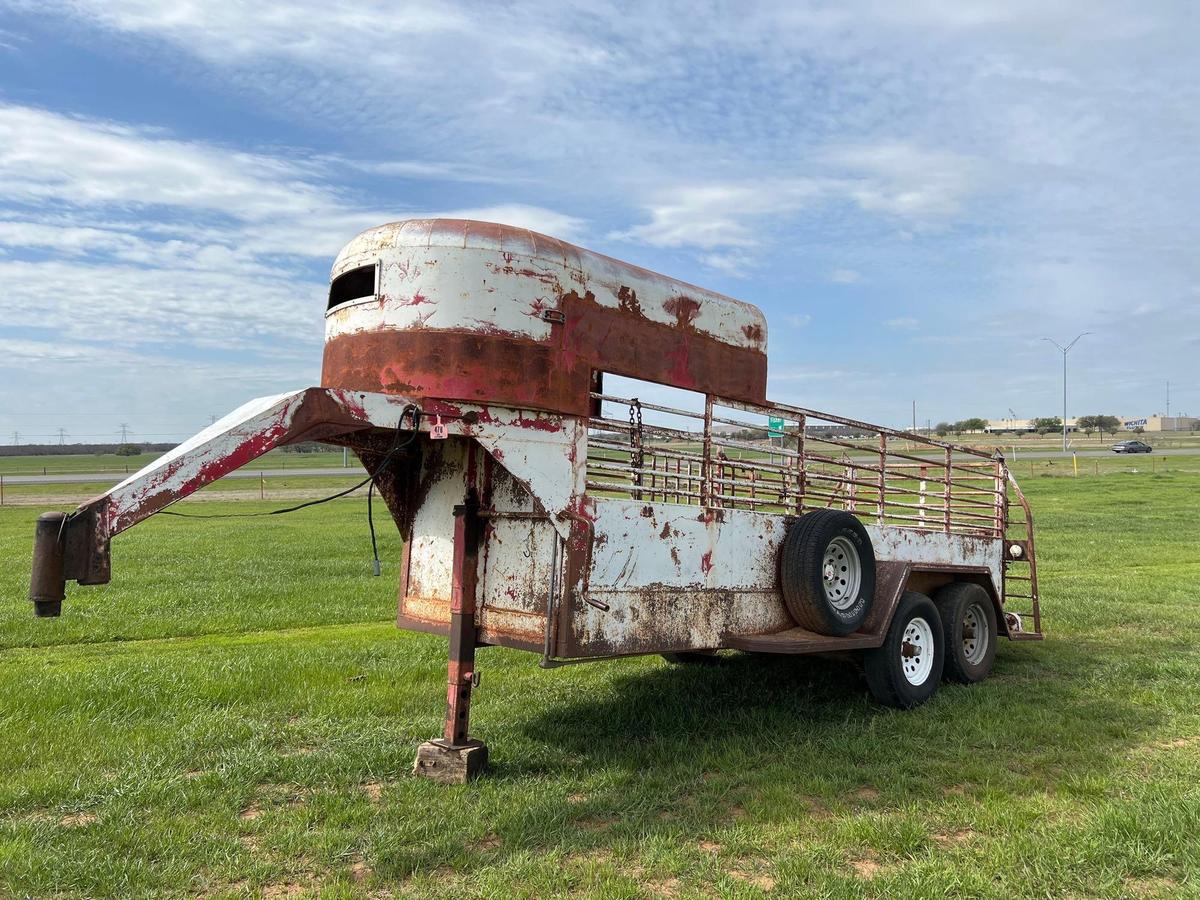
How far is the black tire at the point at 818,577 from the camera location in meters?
6.66

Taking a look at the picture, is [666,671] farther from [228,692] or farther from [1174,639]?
[1174,639]

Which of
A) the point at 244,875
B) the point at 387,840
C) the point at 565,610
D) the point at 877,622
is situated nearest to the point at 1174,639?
the point at 877,622

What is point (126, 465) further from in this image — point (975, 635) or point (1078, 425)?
point (1078, 425)

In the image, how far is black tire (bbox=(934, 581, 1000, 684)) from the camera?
813 centimetres

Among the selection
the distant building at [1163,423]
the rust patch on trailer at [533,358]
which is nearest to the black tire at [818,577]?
the rust patch on trailer at [533,358]

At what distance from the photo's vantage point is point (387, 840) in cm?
471

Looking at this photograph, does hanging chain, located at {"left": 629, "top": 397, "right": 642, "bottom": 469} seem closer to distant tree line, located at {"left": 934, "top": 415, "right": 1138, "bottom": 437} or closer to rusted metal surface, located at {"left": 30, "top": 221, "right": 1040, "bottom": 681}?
rusted metal surface, located at {"left": 30, "top": 221, "right": 1040, "bottom": 681}

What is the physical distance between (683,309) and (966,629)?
4.38 metres

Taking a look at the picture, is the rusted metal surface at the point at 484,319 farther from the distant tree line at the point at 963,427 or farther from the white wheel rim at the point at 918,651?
the distant tree line at the point at 963,427

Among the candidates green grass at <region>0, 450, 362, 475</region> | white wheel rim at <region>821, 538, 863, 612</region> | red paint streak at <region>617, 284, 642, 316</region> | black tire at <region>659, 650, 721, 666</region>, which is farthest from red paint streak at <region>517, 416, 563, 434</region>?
green grass at <region>0, 450, 362, 475</region>

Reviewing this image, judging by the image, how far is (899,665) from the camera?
727 cm

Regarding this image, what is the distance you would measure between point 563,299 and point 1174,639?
8.17 meters

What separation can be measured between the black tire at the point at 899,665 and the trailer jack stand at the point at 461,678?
10.5ft

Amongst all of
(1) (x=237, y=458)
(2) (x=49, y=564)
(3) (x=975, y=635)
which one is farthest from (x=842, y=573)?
(2) (x=49, y=564)
